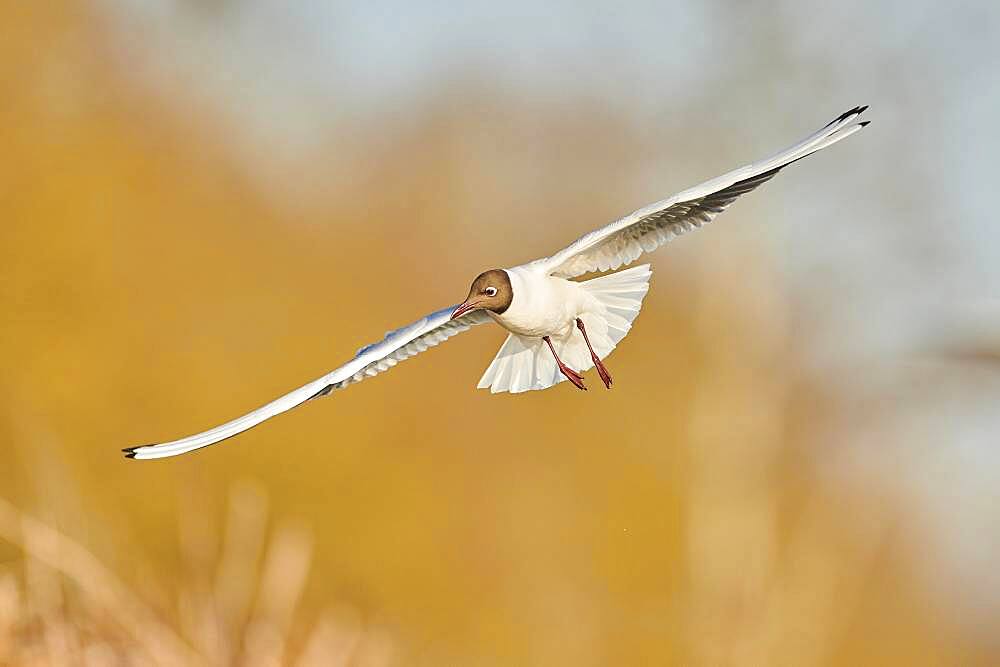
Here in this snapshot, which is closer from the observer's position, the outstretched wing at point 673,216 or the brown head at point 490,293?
the outstretched wing at point 673,216

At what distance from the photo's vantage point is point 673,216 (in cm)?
267

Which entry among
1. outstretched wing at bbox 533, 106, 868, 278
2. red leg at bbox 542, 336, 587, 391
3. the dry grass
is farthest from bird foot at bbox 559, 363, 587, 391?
the dry grass

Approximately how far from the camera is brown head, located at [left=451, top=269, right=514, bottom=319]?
2479mm

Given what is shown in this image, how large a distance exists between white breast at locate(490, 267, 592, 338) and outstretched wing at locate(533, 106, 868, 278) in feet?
0.15

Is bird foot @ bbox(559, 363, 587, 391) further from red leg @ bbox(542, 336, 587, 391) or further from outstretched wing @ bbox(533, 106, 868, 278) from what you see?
outstretched wing @ bbox(533, 106, 868, 278)

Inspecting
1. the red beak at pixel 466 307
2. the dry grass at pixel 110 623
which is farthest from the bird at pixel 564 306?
the dry grass at pixel 110 623

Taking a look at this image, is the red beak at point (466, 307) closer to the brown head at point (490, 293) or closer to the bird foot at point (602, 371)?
the brown head at point (490, 293)

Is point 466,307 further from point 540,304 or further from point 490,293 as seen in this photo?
point 540,304

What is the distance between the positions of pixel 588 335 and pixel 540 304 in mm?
246

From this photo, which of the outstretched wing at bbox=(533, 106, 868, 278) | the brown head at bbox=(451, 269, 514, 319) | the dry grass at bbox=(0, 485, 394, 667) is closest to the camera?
the outstretched wing at bbox=(533, 106, 868, 278)

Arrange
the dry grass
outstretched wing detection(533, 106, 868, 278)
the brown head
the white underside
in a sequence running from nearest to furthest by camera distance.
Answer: outstretched wing detection(533, 106, 868, 278) → the brown head → the white underside → the dry grass

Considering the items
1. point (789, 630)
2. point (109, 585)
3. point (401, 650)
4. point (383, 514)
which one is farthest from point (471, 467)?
point (109, 585)

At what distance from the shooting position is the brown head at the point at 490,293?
2479 mm

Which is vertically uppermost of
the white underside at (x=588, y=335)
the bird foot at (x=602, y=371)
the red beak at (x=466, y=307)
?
the red beak at (x=466, y=307)
